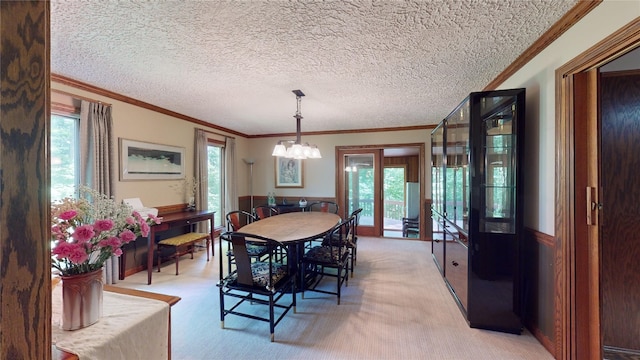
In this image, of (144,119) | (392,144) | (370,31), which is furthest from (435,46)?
(144,119)

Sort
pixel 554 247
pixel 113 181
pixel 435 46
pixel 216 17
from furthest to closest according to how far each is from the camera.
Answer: pixel 113 181 < pixel 435 46 < pixel 554 247 < pixel 216 17

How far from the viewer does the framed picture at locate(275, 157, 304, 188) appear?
19.6ft

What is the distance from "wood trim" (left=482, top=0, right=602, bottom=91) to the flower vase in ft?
9.73

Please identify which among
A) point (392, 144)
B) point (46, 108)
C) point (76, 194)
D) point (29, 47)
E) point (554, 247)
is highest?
point (392, 144)

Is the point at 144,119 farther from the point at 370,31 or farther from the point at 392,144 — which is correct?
the point at 392,144

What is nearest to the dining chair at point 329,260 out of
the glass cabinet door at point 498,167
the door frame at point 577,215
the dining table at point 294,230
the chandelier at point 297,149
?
the dining table at point 294,230

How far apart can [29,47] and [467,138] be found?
2.73m

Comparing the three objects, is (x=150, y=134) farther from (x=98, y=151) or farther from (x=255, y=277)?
(x=255, y=277)

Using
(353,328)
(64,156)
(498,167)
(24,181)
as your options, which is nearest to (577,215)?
(498,167)

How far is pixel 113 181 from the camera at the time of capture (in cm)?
317

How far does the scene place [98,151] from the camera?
301 cm

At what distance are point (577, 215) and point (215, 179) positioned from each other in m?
5.20

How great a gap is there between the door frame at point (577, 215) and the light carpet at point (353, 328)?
1.31 feet

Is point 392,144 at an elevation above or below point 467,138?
above
